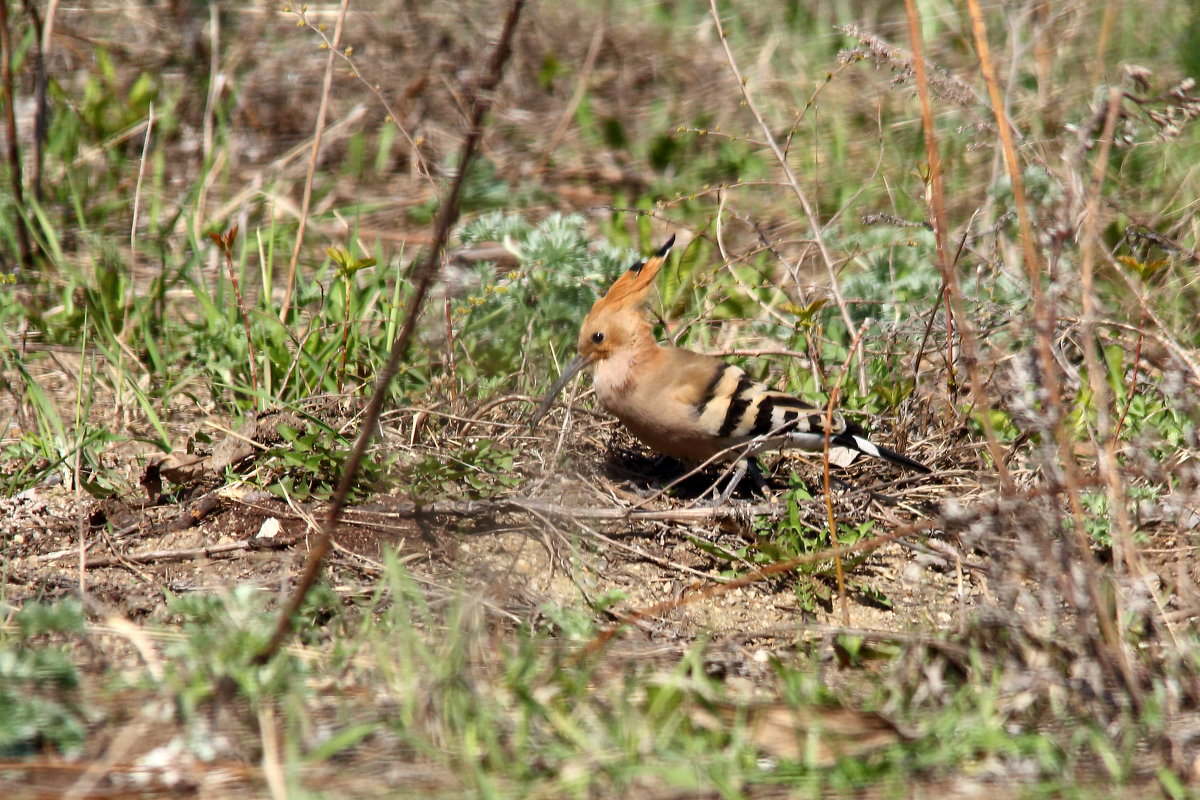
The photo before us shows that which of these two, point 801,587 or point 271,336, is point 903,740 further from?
point 271,336

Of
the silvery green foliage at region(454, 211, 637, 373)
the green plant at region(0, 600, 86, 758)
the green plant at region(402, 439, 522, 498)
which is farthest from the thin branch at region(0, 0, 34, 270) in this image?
the green plant at region(0, 600, 86, 758)

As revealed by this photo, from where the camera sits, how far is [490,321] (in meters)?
3.89

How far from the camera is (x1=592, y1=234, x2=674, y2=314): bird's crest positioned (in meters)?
3.51

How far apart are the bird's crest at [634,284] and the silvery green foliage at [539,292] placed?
0.27 metres

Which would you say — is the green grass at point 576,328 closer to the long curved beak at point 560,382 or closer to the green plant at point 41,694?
the green plant at point 41,694

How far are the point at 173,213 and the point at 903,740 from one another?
3.64m

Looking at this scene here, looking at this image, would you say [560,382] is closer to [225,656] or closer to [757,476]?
[757,476]

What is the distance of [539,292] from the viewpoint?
13.0 ft

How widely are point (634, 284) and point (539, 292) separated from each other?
1.71ft

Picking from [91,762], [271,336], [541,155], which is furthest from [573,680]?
[541,155]

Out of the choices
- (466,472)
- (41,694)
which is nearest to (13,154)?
(466,472)

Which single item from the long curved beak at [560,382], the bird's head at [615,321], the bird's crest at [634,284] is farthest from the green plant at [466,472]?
the bird's crest at [634,284]

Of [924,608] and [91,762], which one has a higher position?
[91,762]

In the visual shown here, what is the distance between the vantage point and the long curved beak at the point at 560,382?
3.41 meters
